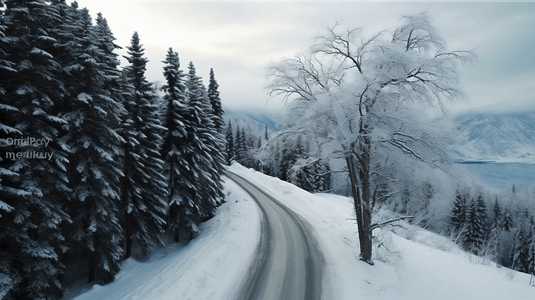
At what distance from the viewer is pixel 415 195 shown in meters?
8.35

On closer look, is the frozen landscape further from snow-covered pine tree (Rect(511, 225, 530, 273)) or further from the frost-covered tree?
snow-covered pine tree (Rect(511, 225, 530, 273))

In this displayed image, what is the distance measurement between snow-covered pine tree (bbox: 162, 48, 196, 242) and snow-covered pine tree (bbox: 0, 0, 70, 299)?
746 cm

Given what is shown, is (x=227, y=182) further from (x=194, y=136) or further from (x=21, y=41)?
(x=21, y=41)

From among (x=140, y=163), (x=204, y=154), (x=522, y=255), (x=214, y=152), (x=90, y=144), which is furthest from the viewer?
(x=522, y=255)

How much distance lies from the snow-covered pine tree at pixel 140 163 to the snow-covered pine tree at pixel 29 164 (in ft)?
15.2

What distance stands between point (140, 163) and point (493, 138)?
3278 inches

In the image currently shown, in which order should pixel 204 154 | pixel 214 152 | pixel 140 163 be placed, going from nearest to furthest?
pixel 140 163 → pixel 204 154 → pixel 214 152

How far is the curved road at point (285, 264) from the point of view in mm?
8367

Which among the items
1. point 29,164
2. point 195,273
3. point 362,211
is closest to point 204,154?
point 29,164

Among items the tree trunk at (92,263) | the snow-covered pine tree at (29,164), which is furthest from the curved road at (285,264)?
the tree trunk at (92,263)

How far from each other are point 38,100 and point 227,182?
80.0 feet

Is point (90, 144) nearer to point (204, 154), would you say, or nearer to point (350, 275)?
point (204, 154)

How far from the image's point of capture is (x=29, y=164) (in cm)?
947

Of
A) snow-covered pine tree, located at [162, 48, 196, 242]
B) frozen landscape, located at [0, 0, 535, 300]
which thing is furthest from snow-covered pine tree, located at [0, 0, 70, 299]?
snow-covered pine tree, located at [162, 48, 196, 242]
